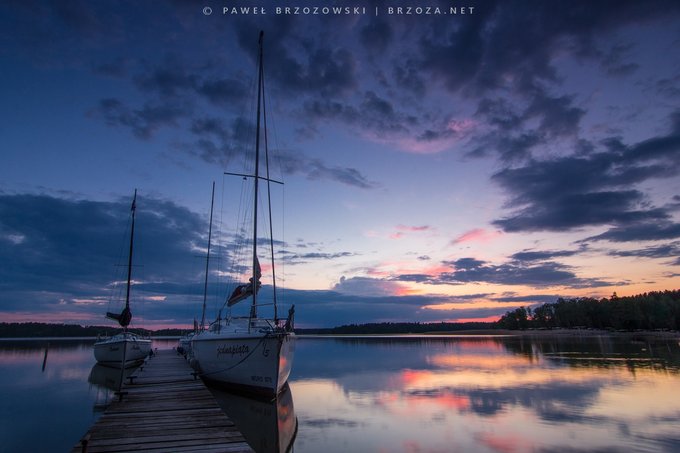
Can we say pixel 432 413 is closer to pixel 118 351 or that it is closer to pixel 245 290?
pixel 245 290

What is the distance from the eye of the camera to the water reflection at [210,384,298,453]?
13.1m

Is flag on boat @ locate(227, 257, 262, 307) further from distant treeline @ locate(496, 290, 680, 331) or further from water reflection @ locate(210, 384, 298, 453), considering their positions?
distant treeline @ locate(496, 290, 680, 331)

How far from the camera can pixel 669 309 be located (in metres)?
110

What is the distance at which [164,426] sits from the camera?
35.9ft

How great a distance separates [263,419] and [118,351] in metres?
26.0

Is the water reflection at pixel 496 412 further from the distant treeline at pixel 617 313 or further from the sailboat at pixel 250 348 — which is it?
the distant treeline at pixel 617 313

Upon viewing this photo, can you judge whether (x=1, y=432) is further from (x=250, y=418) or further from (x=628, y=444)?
(x=628, y=444)

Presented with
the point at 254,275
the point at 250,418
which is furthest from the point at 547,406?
the point at 254,275

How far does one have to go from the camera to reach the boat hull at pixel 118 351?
35.2 meters

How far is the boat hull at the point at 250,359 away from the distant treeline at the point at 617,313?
133260mm

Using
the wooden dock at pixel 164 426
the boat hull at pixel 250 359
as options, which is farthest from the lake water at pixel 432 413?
the wooden dock at pixel 164 426

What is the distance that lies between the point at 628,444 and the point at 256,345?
566 inches

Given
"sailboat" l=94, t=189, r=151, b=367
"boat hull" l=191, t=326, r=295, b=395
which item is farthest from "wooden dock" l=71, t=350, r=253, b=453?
"sailboat" l=94, t=189, r=151, b=367

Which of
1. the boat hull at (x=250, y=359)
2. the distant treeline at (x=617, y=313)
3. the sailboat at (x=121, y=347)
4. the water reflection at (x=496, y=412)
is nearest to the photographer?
the water reflection at (x=496, y=412)
